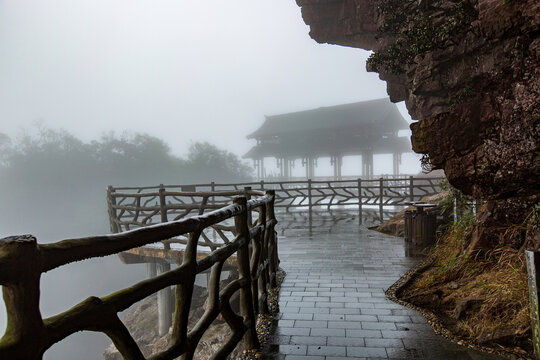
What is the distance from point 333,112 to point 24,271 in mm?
29999

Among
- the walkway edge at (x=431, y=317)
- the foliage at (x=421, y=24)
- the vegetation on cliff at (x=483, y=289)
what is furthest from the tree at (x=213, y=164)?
the vegetation on cliff at (x=483, y=289)

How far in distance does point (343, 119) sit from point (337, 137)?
2088mm

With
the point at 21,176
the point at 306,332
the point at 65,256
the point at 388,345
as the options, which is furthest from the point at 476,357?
the point at 21,176

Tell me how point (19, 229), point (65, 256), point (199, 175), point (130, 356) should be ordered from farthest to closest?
point (199, 175) → point (19, 229) → point (130, 356) → point (65, 256)

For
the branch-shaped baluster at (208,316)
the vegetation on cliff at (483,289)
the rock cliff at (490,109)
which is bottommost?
the vegetation on cliff at (483,289)

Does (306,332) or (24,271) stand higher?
(24,271)

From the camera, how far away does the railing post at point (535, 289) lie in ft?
7.38

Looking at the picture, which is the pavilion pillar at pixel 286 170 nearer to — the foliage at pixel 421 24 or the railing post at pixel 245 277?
the foliage at pixel 421 24

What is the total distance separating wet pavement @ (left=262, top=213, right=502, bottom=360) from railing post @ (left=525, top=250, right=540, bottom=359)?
0.28m

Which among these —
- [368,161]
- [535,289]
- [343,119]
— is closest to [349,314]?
[535,289]

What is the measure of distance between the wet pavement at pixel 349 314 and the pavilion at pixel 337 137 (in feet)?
64.4

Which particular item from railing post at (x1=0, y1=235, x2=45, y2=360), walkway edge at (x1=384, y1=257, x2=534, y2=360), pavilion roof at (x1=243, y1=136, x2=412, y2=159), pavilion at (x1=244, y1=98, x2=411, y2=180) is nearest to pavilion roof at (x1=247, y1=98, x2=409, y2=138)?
pavilion at (x1=244, y1=98, x2=411, y2=180)

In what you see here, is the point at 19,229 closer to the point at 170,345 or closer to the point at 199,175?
the point at 199,175

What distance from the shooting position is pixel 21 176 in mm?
30812
